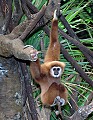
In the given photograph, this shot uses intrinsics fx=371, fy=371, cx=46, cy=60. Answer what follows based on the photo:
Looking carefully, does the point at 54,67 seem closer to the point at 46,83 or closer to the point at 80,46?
the point at 46,83

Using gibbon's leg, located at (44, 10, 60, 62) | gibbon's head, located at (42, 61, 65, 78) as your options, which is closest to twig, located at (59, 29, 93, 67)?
gibbon's leg, located at (44, 10, 60, 62)

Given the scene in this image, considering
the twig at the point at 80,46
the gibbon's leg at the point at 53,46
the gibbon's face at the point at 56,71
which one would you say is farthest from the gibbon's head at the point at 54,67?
the twig at the point at 80,46

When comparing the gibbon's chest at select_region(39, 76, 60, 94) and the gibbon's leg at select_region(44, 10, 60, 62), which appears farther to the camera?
the gibbon's chest at select_region(39, 76, 60, 94)

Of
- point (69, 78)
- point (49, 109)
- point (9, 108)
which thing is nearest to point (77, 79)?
point (69, 78)

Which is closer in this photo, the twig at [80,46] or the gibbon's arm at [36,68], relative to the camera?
the gibbon's arm at [36,68]

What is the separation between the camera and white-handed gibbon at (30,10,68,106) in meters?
3.06

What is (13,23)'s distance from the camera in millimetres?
3078

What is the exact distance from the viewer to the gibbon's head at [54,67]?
310 centimetres

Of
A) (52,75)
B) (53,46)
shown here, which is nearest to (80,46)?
(53,46)

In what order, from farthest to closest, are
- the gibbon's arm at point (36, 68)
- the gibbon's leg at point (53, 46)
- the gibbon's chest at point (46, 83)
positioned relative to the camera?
the gibbon's chest at point (46, 83) < the gibbon's leg at point (53, 46) < the gibbon's arm at point (36, 68)

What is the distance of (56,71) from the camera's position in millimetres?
3182

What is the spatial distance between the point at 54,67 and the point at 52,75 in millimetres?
116

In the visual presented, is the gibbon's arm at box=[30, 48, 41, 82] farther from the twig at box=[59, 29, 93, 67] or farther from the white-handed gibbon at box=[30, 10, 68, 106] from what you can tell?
the twig at box=[59, 29, 93, 67]

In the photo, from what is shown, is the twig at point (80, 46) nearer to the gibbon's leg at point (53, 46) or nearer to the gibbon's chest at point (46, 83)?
the gibbon's leg at point (53, 46)
